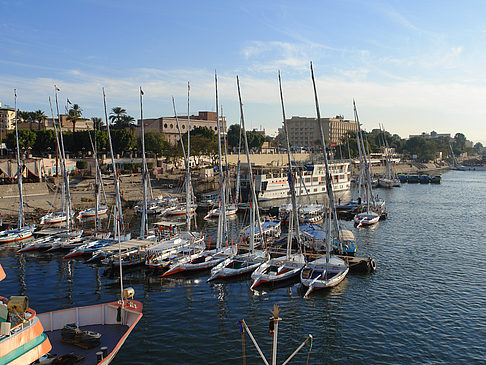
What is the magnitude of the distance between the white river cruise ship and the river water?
49906mm

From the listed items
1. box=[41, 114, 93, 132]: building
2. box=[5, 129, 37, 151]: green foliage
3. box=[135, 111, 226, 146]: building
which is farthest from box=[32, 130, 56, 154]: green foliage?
box=[135, 111, 226, 146]: building

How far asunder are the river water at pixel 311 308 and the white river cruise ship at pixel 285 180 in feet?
164

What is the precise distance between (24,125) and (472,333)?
15279 centimetres

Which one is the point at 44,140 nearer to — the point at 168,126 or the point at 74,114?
the point at 74,114

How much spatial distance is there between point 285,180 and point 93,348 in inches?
3563

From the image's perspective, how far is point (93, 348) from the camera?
21.8 metres

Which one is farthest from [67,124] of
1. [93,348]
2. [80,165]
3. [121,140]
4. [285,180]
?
[93,348]

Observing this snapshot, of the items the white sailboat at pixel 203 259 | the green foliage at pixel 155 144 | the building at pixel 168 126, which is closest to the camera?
the white sailboat at pixel 203 259

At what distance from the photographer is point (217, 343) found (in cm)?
2883

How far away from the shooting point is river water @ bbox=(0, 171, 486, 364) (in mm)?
Answer: 27969

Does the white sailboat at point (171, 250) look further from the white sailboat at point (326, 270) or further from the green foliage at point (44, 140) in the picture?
the green foliage at point (44, 140)

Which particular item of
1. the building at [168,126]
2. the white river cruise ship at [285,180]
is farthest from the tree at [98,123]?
the white river cruise ship at [285,180]

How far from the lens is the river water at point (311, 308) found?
28.0 metres

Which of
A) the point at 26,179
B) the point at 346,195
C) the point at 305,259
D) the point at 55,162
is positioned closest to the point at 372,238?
the point at 305,259
